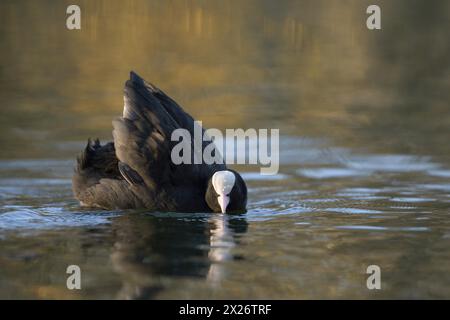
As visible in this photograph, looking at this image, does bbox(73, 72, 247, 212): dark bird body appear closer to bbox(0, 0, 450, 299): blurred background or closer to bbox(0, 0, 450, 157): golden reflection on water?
bbox(0, 0, 450, 299): blurred background

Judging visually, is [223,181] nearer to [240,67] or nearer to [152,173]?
[152,173]

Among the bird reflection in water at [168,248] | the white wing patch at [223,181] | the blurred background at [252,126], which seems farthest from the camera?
the white wing patch at [223,181]

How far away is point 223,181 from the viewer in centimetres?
868

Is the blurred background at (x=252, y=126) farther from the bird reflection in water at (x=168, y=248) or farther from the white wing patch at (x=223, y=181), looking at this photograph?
the white wing patch at (x=223, y=181)

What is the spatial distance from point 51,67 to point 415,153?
28.2ft

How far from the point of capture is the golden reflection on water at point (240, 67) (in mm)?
12938

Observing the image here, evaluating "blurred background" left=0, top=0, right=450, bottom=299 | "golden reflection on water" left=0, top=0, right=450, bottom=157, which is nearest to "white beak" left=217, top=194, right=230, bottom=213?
"blurred background" left=0, top=0, right=450, bottom=299

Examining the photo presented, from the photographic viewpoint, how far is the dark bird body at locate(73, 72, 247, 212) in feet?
29.0

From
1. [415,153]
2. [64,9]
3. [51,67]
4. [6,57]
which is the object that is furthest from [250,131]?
[64,9]

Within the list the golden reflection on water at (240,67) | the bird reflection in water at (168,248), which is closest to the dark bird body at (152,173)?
the bird reflection in water at (168,248)

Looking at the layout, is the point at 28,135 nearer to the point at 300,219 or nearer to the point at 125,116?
the point at 125,116

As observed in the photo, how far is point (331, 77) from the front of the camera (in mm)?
17016

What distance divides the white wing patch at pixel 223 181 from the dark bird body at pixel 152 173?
0.02 m
